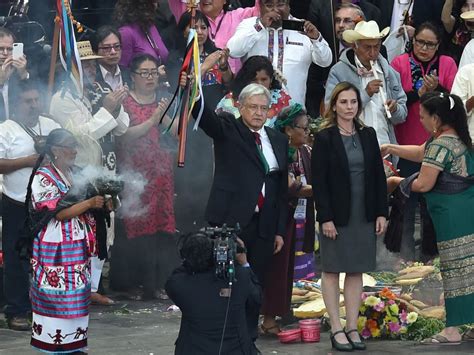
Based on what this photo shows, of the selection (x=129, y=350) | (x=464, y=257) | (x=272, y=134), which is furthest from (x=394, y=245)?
(x=129, y=350)

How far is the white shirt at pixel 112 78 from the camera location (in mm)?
12844

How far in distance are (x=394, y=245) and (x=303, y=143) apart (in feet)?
3.74

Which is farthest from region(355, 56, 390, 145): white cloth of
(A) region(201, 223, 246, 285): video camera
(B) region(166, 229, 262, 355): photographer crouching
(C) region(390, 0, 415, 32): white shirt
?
(B) region(166, 229, 262, 355): photographer crouching

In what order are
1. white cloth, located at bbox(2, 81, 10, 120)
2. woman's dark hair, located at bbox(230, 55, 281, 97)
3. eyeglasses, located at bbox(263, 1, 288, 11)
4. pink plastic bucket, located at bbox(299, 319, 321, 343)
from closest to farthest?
1. pink plastic bucket, located at bbox(299, 319, 321, 343)
2. white cloth, located at bbox(2, 81, 10, 120)
3. woman's dark hair, located at bbox(230, 55, 281, 97)
4. eyeglasses, located at bbox(263, 1, 288, 11)

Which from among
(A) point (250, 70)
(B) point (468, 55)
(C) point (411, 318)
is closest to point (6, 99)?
(A) point (250, 70)

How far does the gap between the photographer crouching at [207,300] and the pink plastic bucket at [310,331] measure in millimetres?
2287

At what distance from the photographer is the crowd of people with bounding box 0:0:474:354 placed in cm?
1021

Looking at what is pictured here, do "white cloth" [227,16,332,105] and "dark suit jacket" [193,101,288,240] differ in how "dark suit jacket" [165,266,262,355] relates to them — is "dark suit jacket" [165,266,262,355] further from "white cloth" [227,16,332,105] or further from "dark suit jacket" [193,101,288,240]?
"white cloth" [227,16,332,105]

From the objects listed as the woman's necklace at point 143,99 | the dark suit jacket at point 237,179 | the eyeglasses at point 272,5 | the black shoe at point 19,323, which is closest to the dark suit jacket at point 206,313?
the dark suit jacket at point 237,179

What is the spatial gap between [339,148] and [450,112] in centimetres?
93

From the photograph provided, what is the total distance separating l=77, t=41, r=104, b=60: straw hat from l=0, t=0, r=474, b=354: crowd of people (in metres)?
0.02

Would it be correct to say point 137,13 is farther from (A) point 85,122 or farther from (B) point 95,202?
(B) point 95,202

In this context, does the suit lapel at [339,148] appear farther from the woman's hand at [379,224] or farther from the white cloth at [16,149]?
the white cloth at [16,149]

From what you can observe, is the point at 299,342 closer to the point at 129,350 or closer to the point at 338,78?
the point at 129,350
